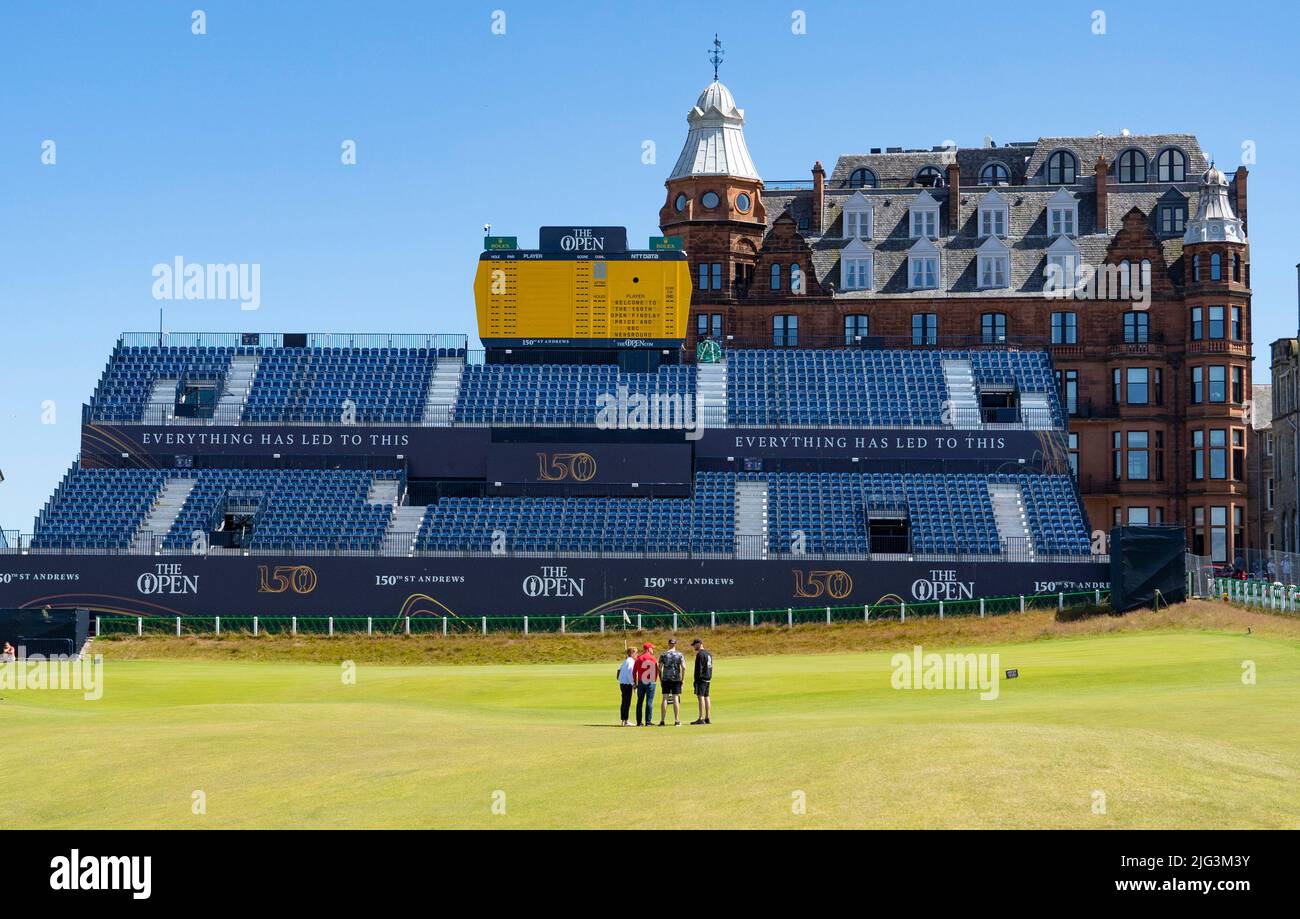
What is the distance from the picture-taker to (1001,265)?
299 ft

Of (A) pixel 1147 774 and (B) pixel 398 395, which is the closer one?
(A) pixel 1147 774

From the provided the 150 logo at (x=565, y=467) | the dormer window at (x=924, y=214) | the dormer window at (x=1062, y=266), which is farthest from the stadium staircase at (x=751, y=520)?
the dormer window at (x=924, y=214)

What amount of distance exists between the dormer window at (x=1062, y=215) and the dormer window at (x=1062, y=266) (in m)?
1.51

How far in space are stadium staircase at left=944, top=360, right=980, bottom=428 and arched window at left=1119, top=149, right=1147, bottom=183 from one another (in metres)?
23.8

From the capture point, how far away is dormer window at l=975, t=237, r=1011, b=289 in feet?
298

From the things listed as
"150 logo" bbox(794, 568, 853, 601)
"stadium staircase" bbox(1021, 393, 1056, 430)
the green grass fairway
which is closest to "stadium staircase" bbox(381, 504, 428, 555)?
"150 logo" bbox(794, 568, 853, 601)

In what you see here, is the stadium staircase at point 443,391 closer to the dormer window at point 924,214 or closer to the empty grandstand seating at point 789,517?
the empty grandstand seating at point 789,517

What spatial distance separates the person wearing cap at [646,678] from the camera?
3503 centimetres

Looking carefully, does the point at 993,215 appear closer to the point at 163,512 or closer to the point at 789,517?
the point at 789,517

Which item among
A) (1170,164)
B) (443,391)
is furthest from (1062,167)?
(443,391)
